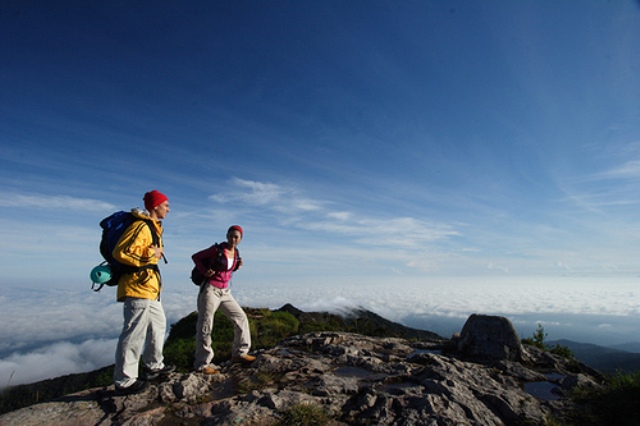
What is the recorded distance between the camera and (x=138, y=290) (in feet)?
17.7

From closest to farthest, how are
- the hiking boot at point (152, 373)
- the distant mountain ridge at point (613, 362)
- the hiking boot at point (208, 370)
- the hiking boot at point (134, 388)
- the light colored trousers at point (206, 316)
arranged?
the hiking boot at point (134, 388), the hiking boot at point (152, 373), the hiking boot at point (208, 370), the light colored trousers at point (206, 316), the distant mountain ridge at point (613, 362)

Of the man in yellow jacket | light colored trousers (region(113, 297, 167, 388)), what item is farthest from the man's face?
light colored trousers (region(113, 297, 167, 388))

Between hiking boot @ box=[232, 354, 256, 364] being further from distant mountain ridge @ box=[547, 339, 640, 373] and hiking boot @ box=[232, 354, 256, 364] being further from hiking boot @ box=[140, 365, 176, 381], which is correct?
distant mountain ridge @ box=[547, 339, 640, 373]

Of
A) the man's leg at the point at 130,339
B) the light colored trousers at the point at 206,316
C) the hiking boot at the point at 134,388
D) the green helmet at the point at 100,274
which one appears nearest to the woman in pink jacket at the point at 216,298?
the light colored trousers at the point at 206,316

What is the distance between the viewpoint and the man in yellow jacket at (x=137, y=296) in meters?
5.23

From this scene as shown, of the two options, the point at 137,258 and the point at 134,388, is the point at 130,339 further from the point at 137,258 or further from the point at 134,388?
the point at 137,258

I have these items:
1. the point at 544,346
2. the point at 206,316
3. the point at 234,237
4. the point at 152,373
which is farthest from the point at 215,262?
the point at 544,346

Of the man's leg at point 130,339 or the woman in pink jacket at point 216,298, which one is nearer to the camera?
the man's leg at point 130,339

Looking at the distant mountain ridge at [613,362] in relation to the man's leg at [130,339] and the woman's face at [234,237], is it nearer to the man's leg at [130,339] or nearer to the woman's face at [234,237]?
the woman's face at [234,237]

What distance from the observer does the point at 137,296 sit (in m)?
5.38

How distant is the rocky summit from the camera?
4840mm

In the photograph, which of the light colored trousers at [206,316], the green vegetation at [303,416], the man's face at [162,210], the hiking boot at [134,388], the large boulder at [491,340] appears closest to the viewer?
the green vegetation at [303,416]

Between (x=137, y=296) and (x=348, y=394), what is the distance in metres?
4.08

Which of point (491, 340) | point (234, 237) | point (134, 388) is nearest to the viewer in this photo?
point (134, 388)
